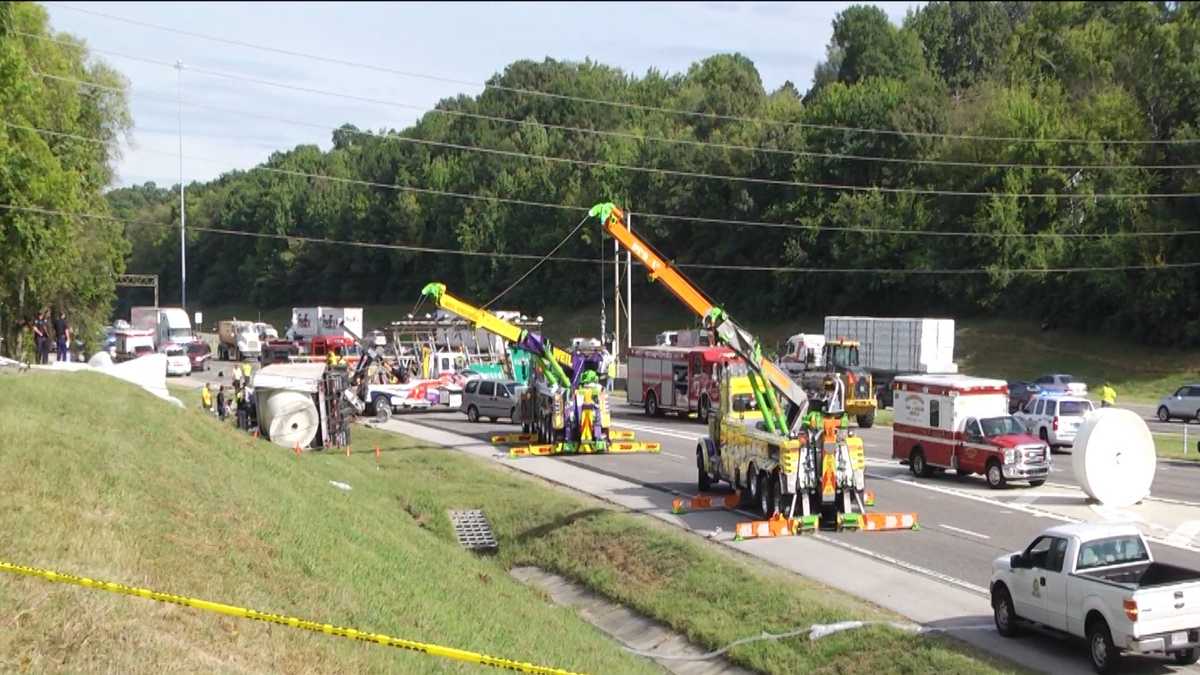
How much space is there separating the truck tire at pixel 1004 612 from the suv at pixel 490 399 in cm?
3297

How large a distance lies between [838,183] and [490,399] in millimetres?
44180

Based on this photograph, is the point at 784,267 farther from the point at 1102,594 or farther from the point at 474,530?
the point at 1102,594

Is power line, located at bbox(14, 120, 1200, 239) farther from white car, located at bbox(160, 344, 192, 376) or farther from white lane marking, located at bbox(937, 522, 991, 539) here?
white lane marking, located at bbox(937, 522, 991, 539)

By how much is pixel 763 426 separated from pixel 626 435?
554 inches

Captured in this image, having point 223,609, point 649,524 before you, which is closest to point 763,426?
point 649,524

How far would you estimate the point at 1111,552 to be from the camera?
1619cm

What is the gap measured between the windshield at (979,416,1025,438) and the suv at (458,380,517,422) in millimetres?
22412

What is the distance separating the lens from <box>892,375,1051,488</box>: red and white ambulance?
97.5 ft

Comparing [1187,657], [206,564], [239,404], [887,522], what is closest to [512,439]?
[239,404]

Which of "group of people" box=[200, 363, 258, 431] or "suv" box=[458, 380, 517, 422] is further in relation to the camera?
"suv" box=[458, 380, 517, 422]

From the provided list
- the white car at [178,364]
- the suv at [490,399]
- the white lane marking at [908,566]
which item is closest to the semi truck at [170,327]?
the white car at [178,364]

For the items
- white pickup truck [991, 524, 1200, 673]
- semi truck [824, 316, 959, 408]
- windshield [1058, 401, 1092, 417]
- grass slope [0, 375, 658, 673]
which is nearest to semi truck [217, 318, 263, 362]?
semi truck [824, 316, 959, 408]

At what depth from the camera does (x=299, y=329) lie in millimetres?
96438

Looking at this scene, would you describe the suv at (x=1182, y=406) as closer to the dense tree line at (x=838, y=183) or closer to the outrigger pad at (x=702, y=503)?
the dense tree line at (x=838, y=183)
